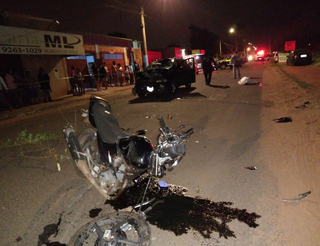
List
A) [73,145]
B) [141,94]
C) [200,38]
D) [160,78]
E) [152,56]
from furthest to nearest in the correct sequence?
[200,38] < [152,56] < [141,94] < [160,78] < [73,145]

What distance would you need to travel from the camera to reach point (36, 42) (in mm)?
13086

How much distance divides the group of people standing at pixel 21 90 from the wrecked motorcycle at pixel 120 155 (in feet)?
32.5

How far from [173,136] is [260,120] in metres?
4.67

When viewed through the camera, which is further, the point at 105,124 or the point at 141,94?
the point at 141,94

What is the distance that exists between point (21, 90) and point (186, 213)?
12.4m

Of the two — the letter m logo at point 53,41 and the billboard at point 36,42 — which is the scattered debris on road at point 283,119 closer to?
the billboard at point 36,42

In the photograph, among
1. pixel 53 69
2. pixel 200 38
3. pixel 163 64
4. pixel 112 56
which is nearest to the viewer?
pixel 163 64

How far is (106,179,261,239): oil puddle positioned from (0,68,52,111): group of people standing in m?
10.5

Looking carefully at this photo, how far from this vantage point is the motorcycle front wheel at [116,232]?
2.48 m

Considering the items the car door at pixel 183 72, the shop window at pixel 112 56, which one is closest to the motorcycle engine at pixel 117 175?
the car door at pixel 183 72

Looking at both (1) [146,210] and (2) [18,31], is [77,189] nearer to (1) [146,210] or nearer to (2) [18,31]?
(1) [146,210]

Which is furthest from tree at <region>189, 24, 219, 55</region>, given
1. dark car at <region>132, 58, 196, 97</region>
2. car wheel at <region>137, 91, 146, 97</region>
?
car wheel at <region>137, 91, 146, 97</region>

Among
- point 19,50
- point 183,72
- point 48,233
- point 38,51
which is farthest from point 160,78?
point 48,233

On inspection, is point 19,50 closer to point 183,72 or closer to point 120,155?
point 183,72
